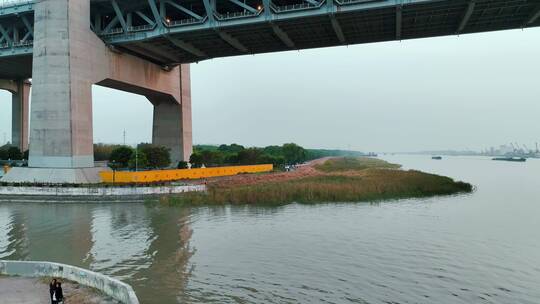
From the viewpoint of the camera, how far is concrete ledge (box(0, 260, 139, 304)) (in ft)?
36.6

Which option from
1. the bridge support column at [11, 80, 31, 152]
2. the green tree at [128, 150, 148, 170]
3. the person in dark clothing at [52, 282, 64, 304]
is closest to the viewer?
the person in dark clothing at [52, 282, 64, 304]

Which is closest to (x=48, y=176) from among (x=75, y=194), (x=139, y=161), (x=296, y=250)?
(x=75, y=194)

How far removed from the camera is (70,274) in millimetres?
12734

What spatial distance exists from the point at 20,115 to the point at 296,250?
78150 mm

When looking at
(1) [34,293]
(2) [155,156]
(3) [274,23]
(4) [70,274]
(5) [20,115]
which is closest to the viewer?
(1) [34,293]

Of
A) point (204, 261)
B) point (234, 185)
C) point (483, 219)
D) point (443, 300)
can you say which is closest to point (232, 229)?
point (204, 261)

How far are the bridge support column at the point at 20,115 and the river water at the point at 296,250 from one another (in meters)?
52.6

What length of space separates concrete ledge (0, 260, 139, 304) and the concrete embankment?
2568cm

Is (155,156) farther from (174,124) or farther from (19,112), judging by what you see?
(19,112)

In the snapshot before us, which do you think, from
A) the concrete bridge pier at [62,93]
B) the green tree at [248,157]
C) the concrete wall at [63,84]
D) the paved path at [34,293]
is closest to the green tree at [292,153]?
the green tree at [248,157]

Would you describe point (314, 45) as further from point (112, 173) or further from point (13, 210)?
point (13, 210)

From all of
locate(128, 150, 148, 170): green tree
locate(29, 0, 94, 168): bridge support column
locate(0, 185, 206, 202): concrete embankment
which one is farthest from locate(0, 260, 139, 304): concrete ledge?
locate(128, 150, 148, 170): green tree

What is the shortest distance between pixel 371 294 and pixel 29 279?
1144 centimetres

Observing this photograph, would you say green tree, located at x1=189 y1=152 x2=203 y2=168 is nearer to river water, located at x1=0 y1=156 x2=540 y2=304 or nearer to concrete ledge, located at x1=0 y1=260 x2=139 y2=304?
river water, located at x1=0 y1=156 x2=540 y2=304
